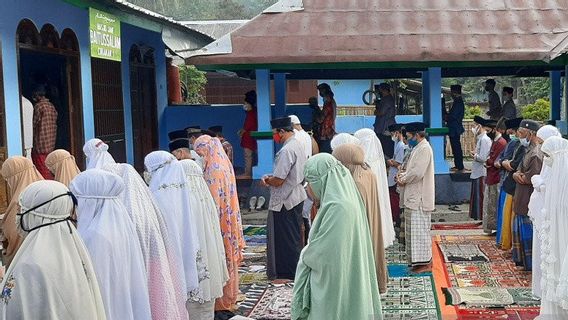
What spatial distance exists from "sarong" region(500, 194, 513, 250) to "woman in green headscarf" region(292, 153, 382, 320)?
517cm

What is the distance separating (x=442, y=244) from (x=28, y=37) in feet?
19.8

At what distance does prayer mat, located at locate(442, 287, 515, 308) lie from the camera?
7.41m

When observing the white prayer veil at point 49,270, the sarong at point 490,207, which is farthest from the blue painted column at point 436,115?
the white prayer veil at point 49,270

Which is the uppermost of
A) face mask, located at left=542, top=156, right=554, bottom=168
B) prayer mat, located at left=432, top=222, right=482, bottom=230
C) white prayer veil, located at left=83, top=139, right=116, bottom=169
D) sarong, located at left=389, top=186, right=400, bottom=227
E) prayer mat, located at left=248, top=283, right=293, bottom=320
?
white prayer veil, located at left=83, top=139, right=116, bottom=169

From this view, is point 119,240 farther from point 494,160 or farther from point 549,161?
point 494,160

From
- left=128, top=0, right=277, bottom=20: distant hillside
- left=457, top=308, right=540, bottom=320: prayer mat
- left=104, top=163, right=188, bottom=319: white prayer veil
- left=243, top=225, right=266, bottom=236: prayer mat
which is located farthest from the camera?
left=128, top=0, right=277, bottom=20: distant hillside

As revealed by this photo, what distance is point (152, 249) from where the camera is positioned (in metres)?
4.96

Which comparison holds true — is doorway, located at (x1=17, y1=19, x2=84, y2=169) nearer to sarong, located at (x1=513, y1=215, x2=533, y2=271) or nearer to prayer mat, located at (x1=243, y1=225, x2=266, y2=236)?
prayer mat, located at (x1=243, y1=225, x2=266, y2=236)

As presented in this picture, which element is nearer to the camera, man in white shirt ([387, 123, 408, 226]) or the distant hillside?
man in white shirt ([387, 123, 408, 226])

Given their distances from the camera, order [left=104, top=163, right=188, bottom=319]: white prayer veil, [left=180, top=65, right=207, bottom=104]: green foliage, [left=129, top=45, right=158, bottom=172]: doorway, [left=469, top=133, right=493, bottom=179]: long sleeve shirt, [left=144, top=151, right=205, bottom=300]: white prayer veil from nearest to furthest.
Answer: [left=104, top=163, right=188, bottom=319]: white prayer veil, [left=144, top=151, right=205, bottom=300]: white prayer veil, [left=469, top=133, right=493, bottom=179]: long sleeve shirt, [left=129, top=45, right=158, bottom=172]: doorway, [left=180, top=65, right=207, bottom=104]: green foliage

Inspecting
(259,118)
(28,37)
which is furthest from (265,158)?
(28,37)

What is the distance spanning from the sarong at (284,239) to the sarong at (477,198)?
166 inches

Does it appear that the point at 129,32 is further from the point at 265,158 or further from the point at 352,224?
the point at 352,224

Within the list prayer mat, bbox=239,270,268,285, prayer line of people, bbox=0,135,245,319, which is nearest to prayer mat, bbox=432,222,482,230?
prayer mat, bbox=239,270,268,285
